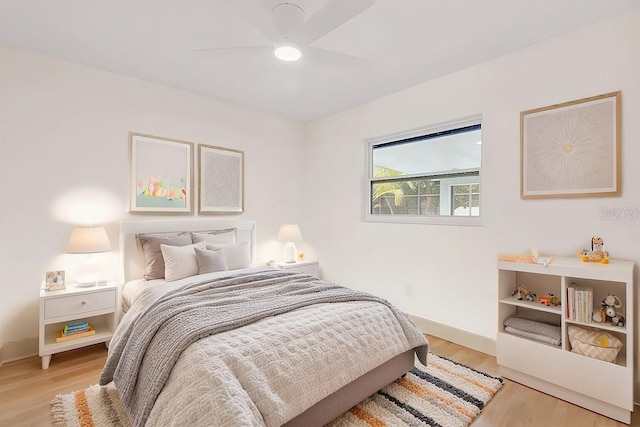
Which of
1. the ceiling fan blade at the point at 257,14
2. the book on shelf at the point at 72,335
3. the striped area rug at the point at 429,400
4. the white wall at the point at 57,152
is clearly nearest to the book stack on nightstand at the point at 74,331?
the book on shelf at the point at 72,335

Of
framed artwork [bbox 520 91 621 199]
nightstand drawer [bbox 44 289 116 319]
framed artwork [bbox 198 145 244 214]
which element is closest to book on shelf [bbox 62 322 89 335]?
nightstand drawer [bbox 44 289 116 319]

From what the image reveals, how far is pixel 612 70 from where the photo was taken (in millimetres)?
2088

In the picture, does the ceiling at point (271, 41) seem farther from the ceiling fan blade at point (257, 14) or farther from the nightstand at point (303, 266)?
the nightstand at point (303, 266)

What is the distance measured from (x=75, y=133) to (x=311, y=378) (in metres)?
2.93

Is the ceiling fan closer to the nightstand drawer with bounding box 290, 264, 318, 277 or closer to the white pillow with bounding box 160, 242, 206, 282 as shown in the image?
Answer: the white pillow with bounding box 160, 242, 206, 282

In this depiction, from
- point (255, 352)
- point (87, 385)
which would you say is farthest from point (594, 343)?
point (87, 385)

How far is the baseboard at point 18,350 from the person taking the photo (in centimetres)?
245

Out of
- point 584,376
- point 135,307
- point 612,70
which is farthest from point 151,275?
point 612,70

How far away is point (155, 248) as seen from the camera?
289 centimetres

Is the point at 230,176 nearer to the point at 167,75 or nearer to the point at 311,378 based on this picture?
the point at 167,75

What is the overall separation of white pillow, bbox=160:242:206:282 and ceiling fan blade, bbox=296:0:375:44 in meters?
2.06

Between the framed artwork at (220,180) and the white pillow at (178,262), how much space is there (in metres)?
0.75

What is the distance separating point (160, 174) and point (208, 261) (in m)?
1.13

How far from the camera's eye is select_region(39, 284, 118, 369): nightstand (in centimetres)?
237
